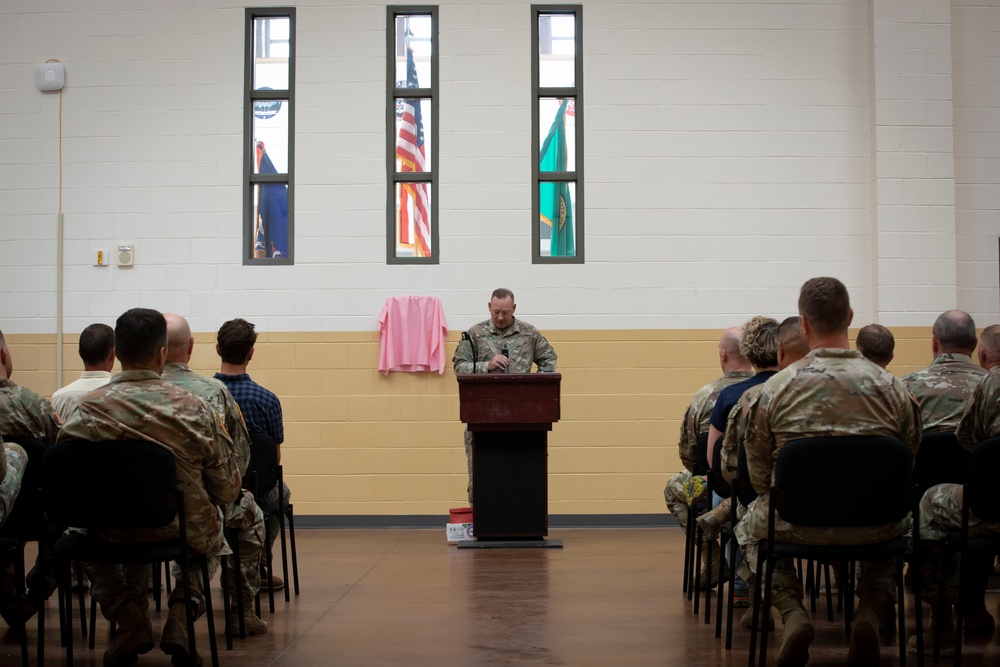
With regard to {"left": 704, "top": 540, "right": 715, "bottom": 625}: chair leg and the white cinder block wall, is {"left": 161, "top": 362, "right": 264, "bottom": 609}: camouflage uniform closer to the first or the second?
{"left": 704, "top": 540, "right": 715, "bottom": 625}: chair leg

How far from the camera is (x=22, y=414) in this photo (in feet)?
12.6

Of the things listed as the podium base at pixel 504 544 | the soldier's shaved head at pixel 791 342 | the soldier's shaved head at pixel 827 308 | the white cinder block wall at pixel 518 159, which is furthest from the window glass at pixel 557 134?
the soldier's shaved head at pixel 827 308

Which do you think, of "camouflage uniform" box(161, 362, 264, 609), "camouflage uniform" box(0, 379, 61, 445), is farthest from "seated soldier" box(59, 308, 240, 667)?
"camouflage uniform" box(0, 379, 61, 445)

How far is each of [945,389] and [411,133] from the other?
4.63 meters

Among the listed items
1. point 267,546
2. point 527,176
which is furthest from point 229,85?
point 267,546

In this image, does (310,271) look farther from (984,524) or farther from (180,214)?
(984,524)

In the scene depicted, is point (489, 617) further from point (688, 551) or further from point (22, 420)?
point (22, 420)

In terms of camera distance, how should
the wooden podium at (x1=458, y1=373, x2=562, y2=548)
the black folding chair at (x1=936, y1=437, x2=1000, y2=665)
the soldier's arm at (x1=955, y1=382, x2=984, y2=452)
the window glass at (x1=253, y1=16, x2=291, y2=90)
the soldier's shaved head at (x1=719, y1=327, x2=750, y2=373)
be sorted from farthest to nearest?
the window glass at (x1=253, y1=16, x2=291, y2=90) < the wooden podium at (x1=458, y1=373, x2=562, y2=548) < the soldier's shaved head at (x1=719, y1=327, x2=750, y2=373) < the soldier's arm at (x1=955, y1=382, x2=984, y2=452) < the black folding chair at (x1=936, y1=437, x2=1000, y2=665)

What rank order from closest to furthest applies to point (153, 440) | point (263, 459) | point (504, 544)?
point (153, 440), point (263, 459), point (504, 544)

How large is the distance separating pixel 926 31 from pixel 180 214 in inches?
224

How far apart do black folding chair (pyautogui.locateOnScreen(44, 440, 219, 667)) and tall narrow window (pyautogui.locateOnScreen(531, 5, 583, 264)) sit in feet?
15.3

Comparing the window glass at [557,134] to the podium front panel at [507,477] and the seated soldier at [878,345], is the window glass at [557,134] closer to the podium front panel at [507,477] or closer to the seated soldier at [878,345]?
the podium front panel at [507,477]

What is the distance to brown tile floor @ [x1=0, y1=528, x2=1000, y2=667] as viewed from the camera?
359cm

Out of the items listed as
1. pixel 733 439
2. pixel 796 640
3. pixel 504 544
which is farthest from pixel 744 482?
pixel 504 544
